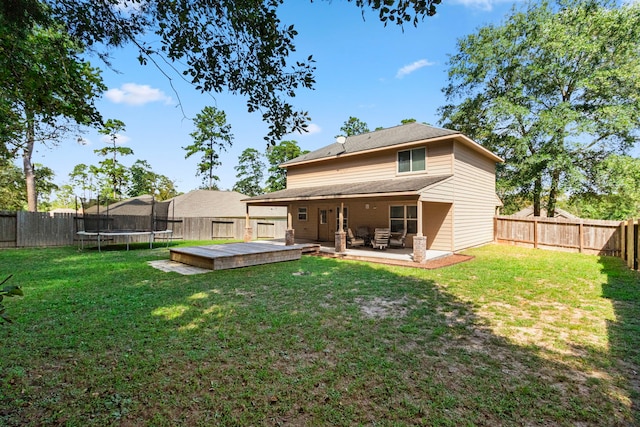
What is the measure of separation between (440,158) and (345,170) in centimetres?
496

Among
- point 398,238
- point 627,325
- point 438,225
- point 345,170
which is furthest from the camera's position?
point 345,170

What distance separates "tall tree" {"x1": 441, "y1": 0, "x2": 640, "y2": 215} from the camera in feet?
52.5

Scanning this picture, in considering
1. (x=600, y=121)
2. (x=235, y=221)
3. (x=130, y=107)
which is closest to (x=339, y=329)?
(x=130, y=107)

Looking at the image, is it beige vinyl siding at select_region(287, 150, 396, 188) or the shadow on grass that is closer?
the shadow on grass

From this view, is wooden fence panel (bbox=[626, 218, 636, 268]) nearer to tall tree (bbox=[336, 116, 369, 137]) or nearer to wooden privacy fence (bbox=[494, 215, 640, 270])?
wooden privacy fence (bbox=[494, 215, 640, 270])

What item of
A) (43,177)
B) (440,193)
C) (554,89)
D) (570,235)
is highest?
(554,89)

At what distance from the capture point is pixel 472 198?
1340cm

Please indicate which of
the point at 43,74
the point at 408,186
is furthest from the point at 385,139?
the point at 43,74

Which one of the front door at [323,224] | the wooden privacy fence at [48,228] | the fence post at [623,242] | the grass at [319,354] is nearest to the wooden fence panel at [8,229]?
the wooden privacy fence at [48,228]

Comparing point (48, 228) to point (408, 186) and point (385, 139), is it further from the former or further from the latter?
point (385, 139)

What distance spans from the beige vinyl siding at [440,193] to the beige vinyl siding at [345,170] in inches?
106

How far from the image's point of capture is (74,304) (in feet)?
16.9

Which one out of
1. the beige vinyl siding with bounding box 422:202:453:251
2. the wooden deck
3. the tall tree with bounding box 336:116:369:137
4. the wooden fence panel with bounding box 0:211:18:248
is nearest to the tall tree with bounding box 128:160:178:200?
the tall tree with bounding box 336:116:369:137

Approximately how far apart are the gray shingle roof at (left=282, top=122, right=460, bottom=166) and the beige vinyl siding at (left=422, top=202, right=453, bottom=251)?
294 cm
